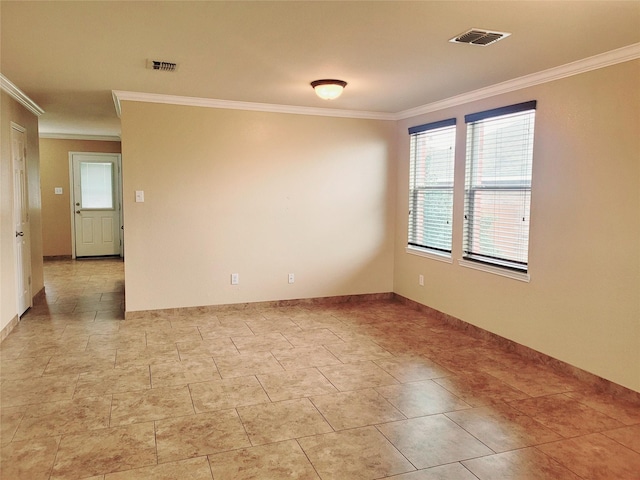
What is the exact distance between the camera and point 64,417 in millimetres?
2844

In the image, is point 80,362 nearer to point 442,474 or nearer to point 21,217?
point 21,217

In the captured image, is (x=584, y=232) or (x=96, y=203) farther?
(x=96, y=203)

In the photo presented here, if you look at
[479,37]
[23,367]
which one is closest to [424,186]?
[479,37]

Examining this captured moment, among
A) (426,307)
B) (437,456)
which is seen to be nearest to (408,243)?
(426,307)

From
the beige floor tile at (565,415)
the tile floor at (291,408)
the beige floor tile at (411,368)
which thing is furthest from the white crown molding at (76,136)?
the beige floor tile at (565,415)

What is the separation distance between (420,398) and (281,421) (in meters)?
Result: 0.97

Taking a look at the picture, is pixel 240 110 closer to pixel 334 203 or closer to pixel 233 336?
pixel 334 203

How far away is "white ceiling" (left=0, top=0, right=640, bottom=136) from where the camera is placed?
2.50 m

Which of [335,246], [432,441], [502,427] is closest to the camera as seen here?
[432,441]

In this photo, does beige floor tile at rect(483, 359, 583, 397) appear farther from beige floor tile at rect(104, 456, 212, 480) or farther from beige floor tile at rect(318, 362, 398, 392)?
beige floor tile at rect(104, 456, 212, 480)

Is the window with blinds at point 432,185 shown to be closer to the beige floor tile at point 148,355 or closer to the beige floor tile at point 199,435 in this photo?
the beige floor tile at point 148,355

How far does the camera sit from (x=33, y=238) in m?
5.71

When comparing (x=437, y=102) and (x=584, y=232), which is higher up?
(x=437, y=102)

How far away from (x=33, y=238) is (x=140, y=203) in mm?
1803
